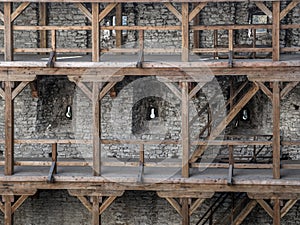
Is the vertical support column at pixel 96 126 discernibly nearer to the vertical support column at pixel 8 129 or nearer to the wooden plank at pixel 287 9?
the vertical support column at pixel 8 129

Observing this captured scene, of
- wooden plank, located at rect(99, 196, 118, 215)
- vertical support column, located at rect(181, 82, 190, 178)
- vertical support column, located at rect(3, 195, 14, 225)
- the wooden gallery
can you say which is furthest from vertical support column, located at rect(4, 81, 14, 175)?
vertical support column, located at rect(181, 82, 190, 178)

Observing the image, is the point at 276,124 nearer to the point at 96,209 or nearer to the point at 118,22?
the point at 96,209

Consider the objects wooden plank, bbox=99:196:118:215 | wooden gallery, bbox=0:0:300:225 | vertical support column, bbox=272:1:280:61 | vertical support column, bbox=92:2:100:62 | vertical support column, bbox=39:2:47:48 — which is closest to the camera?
vertical support column, bbox=272:1:280:61

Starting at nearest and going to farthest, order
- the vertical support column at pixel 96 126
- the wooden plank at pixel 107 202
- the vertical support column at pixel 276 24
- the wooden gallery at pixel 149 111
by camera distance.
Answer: the vertical support column at pixel 276 24
the vertical support column at pixel 96 126
the wooden plank at pixel 107 202
the wooden gallery at pixel 149 111

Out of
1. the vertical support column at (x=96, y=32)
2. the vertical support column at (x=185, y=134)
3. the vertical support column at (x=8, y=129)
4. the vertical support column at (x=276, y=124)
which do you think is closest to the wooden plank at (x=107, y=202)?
the vertical support column at (x=185, y=134)

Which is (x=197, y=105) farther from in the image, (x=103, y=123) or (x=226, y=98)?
(x=103, y=123)

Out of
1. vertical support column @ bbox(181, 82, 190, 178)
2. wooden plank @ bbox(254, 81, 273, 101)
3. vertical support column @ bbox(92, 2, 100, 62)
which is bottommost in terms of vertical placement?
vertical support column @ bbox(181, 82, 190, 178)

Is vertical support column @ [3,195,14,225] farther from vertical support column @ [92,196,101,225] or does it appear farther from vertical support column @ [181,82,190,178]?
vertical support column @ [181,82,190,178]

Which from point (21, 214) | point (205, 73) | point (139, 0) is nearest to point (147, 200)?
point (21, 214)

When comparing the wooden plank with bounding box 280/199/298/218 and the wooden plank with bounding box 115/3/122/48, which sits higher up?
the wooden plank with bounding box 115/3/122/48

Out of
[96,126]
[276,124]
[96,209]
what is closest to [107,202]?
[96,209]

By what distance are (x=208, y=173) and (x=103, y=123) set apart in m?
4.16

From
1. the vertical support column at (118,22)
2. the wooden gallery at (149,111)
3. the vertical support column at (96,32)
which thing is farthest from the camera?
the vertical support column at (118,22)

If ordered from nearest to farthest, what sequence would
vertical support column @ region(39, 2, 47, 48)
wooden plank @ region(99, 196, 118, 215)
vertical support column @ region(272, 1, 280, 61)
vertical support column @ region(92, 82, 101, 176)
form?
vertical support column @ region(272, 1, 280, 61)
vertical support column @ region(92, 82, 101, 176)
wooden plank @ region(99, 196, 118, 215)
vertical support column @ region(39, 2, 47, 48)
